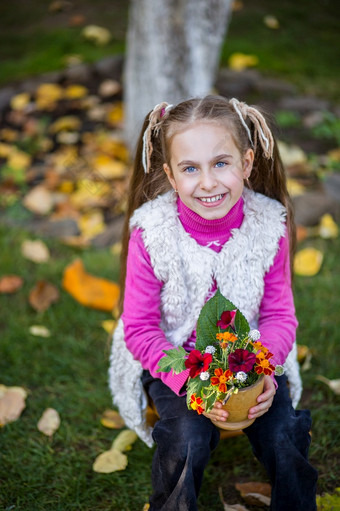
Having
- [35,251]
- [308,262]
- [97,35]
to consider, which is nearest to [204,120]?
[308,262]

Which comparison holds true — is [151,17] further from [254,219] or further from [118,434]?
[118,434]

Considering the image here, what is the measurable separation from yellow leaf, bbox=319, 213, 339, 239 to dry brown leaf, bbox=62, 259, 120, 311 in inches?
49.5

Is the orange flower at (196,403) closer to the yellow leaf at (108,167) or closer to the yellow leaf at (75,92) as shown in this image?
the yellow leaf at (108,167)

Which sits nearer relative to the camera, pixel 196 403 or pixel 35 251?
pixel 196 403

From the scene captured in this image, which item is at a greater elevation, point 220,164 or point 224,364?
point 220,164

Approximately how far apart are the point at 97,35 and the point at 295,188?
2.96 meters

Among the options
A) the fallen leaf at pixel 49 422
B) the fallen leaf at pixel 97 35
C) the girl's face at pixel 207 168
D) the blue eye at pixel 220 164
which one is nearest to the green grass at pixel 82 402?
the fallen leaf at pixel 49 422

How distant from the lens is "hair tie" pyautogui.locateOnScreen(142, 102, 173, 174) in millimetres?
2014

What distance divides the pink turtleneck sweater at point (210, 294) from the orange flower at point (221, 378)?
0.35 meters

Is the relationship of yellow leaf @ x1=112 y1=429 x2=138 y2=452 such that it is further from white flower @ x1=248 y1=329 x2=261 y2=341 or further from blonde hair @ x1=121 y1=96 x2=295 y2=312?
white flower @ x1=248 y1=329 x2=261 y2=341

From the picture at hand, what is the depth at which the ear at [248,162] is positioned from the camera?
6.53ft

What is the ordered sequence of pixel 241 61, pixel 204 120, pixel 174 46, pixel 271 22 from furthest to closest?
pixel 271 22 < pixel 241 61 < pixel 174 46 < pixel 204 120

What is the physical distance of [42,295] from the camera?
316 cm

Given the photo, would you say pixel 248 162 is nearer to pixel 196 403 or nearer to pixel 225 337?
pixel 225 337
